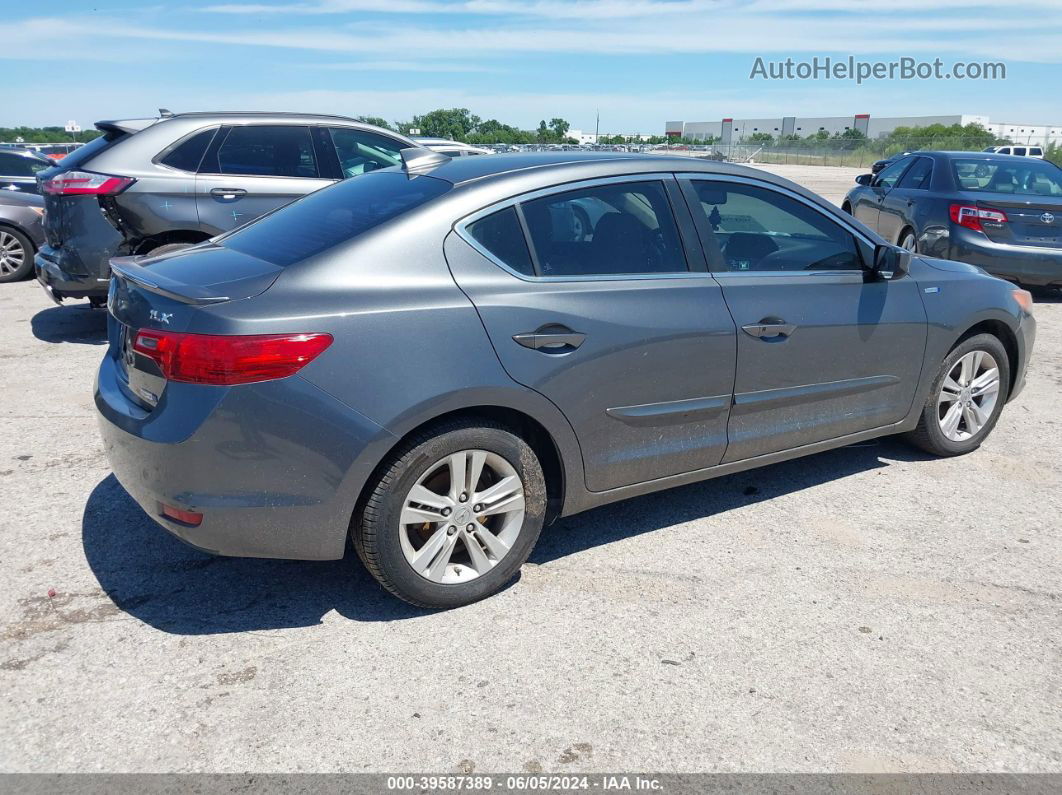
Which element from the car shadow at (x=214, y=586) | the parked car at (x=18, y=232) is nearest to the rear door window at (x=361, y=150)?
the car shadow at (x=214, y=586)

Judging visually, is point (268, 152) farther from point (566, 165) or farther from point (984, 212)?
point (984, 212)

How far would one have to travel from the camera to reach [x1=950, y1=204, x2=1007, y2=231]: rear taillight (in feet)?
30.1

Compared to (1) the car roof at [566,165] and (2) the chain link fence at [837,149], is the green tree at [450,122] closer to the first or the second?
(2) the chain link fence at [837,149]

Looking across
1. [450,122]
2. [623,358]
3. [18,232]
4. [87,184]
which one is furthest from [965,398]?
[450,122]

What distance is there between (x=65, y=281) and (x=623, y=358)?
535cm

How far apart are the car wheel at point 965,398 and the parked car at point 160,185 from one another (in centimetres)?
502

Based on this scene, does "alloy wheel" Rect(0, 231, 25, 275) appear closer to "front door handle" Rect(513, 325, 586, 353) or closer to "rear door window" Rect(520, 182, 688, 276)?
"rear door window" Rect(520, 182, 688, 276)

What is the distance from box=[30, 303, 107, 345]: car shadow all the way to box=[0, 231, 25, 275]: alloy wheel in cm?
204

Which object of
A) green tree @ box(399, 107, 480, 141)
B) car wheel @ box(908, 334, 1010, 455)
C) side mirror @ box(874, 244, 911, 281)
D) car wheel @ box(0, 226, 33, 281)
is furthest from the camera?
green tree @ box(399, 107, 480, 141)

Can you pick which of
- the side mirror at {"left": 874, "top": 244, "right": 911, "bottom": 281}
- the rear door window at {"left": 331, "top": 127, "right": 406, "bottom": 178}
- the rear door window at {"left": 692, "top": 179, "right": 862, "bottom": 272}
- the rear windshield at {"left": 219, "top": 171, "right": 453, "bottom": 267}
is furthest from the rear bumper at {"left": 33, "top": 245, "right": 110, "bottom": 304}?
the side mirror at {"left": 874, "top": 244, "right": 911, "bottom": 281}

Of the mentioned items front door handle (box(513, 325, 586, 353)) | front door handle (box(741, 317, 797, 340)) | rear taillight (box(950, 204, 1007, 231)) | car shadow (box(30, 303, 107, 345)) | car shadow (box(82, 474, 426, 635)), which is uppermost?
rear taillight (box(950, 204, 1007, 231))

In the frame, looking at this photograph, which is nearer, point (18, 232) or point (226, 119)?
point (226, 119)

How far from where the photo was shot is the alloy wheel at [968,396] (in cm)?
495

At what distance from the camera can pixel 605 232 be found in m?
3.73
